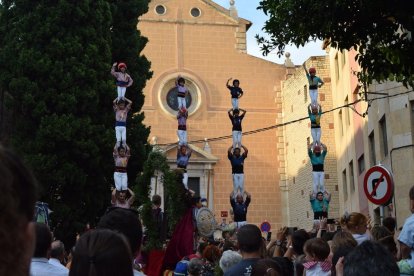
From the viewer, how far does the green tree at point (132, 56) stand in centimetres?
2320

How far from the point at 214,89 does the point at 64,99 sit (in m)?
17.0

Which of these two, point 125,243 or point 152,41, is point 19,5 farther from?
point 125,243

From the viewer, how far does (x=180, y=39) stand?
125 ft

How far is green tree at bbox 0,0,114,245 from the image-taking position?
69.9 feet

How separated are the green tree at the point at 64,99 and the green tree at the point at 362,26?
11524mm

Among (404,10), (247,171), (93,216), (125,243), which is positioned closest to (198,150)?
(247,171)

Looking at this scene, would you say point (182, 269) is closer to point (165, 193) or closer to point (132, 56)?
point (165, 193)

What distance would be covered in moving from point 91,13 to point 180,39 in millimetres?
15655

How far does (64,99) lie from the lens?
70.6ft

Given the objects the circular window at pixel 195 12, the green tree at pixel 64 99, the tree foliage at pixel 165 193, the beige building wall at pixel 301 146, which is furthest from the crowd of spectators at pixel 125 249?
the circular window at pixel 195 12

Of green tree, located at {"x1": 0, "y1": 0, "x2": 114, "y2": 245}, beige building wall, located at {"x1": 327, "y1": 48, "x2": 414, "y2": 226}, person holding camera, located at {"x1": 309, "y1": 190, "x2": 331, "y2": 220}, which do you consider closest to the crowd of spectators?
beige building wall, located at {"x1": 327, "y1": 48, "x2": 414, "y2": 226}

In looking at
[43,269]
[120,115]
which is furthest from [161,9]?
[43,269]

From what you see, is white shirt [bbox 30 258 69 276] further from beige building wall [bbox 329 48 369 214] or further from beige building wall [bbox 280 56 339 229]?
beige building wall [bbox 280 56 339 229]

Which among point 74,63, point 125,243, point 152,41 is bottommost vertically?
point 125,243
